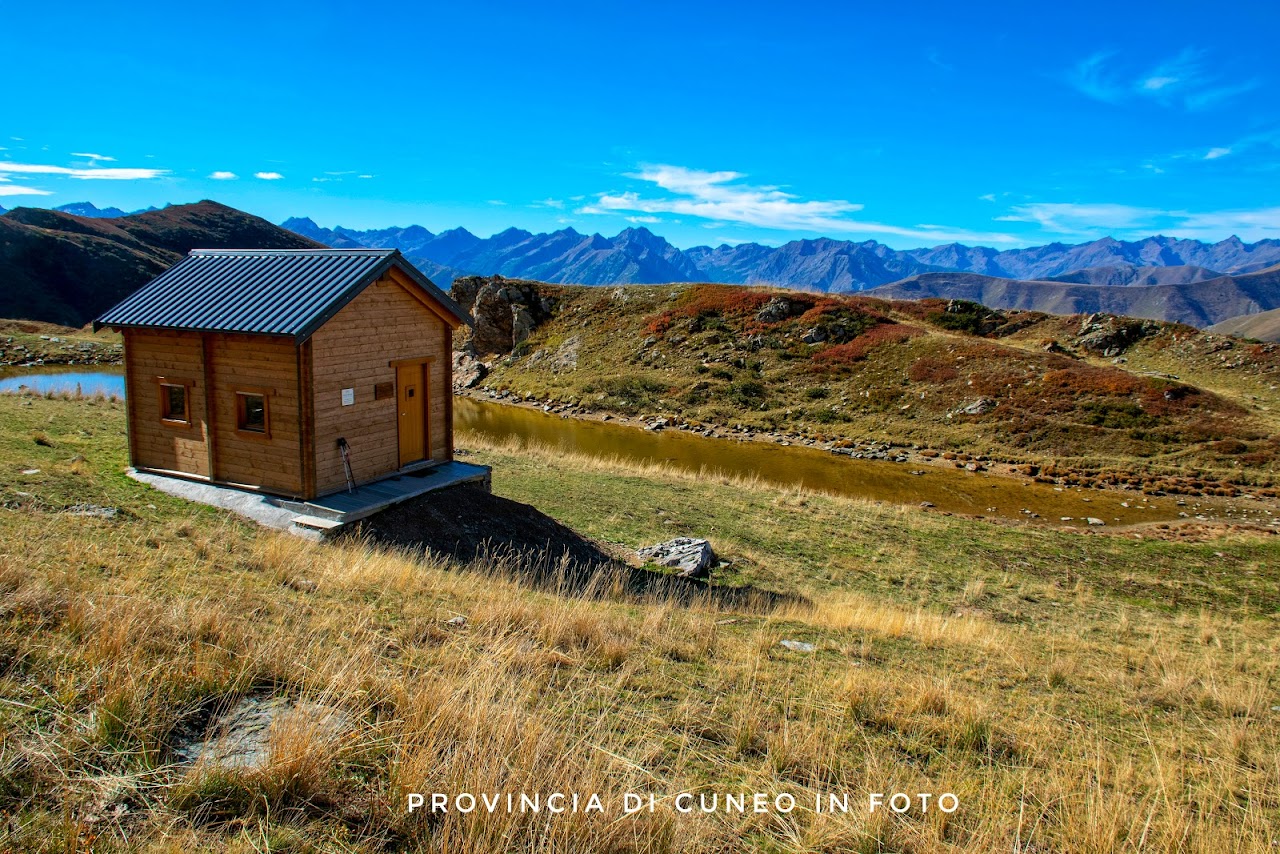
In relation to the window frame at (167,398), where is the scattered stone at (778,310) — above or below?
above

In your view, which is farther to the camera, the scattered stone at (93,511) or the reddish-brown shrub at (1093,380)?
the reddish-brown shrub at (1093,380)

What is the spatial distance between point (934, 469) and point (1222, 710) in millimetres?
26508

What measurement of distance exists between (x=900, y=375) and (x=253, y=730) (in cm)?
4473

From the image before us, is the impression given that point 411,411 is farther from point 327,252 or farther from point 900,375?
point 900,375

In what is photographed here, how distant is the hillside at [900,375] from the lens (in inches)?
1363

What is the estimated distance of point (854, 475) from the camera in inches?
1230

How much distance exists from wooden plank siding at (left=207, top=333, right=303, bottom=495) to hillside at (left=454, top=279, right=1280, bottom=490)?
95.6 ft

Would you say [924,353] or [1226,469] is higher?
[924,353]

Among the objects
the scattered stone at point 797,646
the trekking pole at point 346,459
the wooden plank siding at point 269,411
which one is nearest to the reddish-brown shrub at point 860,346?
the trekking pole at point 346,459

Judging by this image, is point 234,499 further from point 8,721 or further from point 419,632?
point 8,721

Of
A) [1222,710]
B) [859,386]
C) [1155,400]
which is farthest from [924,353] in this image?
[1222,710]

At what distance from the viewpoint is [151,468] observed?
52.1 feet

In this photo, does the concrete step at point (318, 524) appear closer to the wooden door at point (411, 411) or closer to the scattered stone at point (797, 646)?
the wooden door at point (411, 411)

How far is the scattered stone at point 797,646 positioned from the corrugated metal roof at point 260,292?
10359mm
